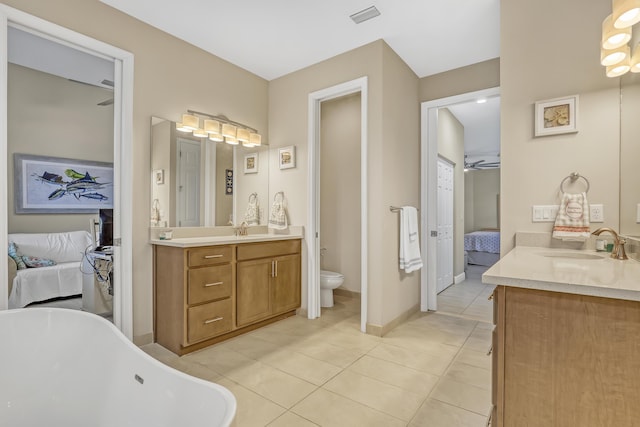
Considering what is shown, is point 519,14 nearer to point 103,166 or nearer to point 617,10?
point 617,10

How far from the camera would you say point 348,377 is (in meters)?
2.11

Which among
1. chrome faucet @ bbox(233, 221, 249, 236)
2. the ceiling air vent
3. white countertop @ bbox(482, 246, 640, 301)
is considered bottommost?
white countertop @ bbox(482, 246, 640, 301)

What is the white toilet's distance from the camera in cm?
363

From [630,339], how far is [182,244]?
2419 millimetres

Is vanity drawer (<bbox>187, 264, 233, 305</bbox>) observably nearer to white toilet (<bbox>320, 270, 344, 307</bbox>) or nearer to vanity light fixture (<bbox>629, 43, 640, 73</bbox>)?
white toilet (<bbox>320, 270, 344, 307</bbox>)

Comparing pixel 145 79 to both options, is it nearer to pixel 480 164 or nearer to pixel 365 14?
pixel 365 14

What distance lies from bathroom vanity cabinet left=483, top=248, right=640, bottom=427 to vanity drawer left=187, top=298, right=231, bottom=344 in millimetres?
2055

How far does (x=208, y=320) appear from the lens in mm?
2539

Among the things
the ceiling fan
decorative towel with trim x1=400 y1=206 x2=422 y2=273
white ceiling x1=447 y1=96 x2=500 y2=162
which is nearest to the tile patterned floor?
decorative towel with trim x1=400 y1=206 x2=422 y2=273

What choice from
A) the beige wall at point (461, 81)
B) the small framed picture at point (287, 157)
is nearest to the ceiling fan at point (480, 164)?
the beige wall at point (461, 81)

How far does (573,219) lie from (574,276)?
1019mm

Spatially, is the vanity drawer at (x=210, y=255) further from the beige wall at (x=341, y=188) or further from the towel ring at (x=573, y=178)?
the towel ring at (x=573, y=178)

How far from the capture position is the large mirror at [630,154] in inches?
65.1

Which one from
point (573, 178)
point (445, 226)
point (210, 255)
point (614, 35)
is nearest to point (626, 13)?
point (614, 35)
